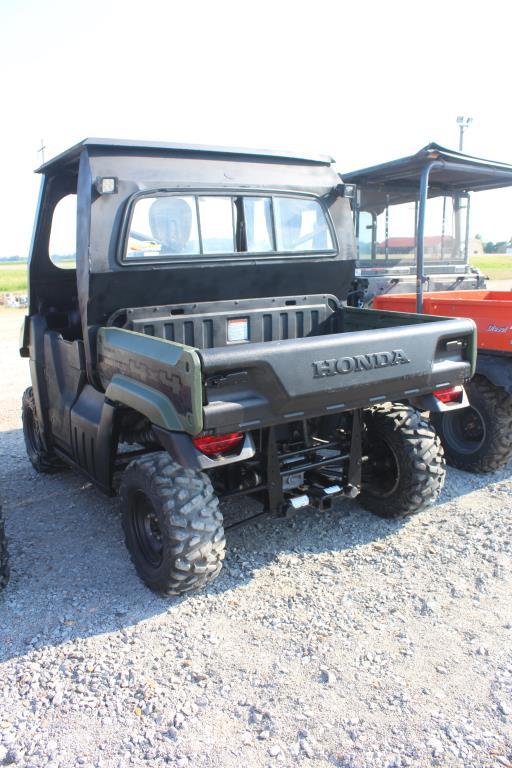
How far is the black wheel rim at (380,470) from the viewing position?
416cm

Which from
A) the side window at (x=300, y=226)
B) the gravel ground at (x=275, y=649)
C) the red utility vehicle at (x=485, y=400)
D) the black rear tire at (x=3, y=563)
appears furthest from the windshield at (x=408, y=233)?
the black rear tire at (x=3, y=563)

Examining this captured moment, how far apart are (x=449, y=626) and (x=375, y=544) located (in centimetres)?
90

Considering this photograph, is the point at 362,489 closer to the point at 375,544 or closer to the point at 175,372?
the point at 375,544

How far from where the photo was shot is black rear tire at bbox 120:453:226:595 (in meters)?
3.19

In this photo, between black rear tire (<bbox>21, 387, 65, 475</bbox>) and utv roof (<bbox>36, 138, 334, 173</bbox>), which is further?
black rear tire (<bbox>21, 387, 65, 475</bbox>)

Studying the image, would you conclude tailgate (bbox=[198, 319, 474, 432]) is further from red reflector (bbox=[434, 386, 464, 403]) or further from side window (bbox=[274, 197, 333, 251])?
side window (bbox=[274, 197, 333, 251])

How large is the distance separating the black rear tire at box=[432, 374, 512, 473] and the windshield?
2621 mm

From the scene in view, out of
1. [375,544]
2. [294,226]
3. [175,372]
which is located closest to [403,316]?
[294,226]

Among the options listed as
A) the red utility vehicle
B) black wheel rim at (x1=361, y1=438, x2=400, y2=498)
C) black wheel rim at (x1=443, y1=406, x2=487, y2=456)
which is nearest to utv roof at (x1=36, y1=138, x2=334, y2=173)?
the red utility vehicle

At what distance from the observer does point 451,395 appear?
4.04 m

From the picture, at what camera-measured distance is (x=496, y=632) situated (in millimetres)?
3051

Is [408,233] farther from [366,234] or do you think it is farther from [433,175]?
[433,175]

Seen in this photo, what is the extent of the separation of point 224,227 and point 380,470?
1.86 meters

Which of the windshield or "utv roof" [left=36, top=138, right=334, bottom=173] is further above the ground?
"utv roof" [left=36, top=138, right=334, bottom=173]
